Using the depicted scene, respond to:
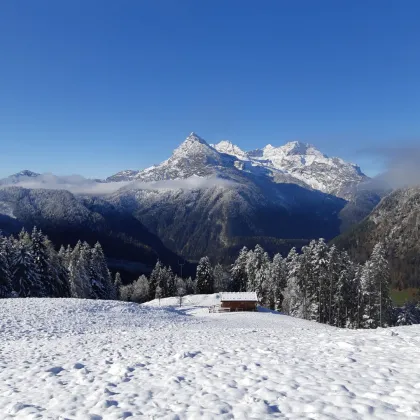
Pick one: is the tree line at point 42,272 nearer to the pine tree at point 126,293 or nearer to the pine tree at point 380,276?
the pine tree at point 126,293

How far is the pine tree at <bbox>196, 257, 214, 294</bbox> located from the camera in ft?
314

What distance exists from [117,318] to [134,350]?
16.7 m

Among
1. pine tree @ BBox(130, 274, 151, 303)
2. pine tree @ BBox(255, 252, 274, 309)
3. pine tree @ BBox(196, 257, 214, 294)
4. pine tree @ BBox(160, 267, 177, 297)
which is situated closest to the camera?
pine tree @ BBox(255, 252, 274, 309)

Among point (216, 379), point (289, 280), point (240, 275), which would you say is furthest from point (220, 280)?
point (216, 379)

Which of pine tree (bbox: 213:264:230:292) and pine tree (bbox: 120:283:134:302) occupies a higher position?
pine tree (bbox: 213:264:230:292)

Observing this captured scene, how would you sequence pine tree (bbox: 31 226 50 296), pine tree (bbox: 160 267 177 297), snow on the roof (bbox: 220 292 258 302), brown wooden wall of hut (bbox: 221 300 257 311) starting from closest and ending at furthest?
snow on the roof (bbox: 220 292 258 302), pine tree (bbox: 31 226 50 296), brown wooden wall of hut (bbox: 221 300 257 311), pine tree (bbox: 160 267 177 297)

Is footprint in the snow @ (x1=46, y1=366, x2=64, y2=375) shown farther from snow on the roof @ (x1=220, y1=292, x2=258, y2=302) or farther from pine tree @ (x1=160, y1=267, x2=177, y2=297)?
pine tree @ (x1=160, y1=267, x2=177, y2=297)

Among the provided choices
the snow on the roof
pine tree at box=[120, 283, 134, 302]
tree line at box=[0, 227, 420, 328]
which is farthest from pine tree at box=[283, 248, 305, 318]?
pine tree at box=[120, 283, 134, 302]

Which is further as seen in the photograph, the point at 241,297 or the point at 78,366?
the point at 241,297

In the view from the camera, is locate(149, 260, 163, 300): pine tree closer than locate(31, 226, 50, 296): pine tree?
No

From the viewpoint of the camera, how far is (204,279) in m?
96.1

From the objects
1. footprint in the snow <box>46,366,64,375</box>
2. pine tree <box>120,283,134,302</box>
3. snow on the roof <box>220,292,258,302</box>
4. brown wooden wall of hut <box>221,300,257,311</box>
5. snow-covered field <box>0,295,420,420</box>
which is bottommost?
pine tree <box>120,283,134,302</box>

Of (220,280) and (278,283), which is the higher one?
(278,283)

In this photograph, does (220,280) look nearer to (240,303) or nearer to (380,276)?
(240,303)
